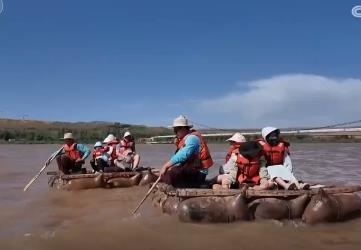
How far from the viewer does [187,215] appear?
7.97 metres

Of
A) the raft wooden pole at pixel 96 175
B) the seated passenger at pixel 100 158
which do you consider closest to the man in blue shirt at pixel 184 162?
the raft wooden pole at pixel 96 175

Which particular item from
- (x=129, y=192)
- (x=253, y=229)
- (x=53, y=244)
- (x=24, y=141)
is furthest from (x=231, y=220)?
(x=24, y=141)

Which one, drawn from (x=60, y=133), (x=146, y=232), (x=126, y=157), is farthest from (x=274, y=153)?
(x=60, y=133)

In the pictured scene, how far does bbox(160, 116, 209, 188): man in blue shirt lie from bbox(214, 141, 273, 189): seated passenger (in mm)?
439

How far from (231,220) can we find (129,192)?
507 cm

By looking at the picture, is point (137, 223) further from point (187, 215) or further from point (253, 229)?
point (253, 229)

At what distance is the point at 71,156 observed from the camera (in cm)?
1452

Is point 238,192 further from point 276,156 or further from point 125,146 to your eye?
point 125,146

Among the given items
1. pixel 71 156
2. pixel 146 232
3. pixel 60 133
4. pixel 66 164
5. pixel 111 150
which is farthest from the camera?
pixel 60 133

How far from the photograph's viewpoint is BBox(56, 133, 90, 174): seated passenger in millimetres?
14203

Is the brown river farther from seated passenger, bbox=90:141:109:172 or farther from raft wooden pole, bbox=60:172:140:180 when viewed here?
seated passenger, bbox=90:141:109:172

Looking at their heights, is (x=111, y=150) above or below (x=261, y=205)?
above

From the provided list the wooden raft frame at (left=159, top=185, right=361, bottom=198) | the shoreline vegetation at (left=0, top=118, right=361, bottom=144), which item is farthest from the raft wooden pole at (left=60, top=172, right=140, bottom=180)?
the shoreline vegetation at (left=0, top=118, right=361, bottom=144)

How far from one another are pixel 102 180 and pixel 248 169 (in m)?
5.47
